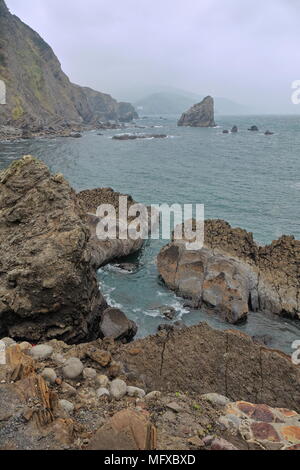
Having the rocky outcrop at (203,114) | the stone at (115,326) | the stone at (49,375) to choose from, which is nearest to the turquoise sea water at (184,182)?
the stone at (115,326)

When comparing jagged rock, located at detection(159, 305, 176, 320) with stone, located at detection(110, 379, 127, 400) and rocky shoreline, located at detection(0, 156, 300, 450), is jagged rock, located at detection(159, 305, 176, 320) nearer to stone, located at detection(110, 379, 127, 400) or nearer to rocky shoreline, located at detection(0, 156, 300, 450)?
rocky shoreline, located at detection(0, 156, 300, 450)

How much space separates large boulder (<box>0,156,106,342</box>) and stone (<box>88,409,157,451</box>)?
891 centimetres

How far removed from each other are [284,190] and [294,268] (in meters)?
33.1

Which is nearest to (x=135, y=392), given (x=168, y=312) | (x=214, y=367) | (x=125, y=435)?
(x=125, y=435)

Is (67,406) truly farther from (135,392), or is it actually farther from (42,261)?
(42,261)

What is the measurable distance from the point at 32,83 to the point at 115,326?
161 meters

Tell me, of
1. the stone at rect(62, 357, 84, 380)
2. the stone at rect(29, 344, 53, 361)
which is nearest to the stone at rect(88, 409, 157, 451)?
the stone at rect(62, 357, 84, 380)

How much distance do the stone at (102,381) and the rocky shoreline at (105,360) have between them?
0.03 metres

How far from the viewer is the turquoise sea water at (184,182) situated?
2506 cm

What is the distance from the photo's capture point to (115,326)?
19781 millimetres
